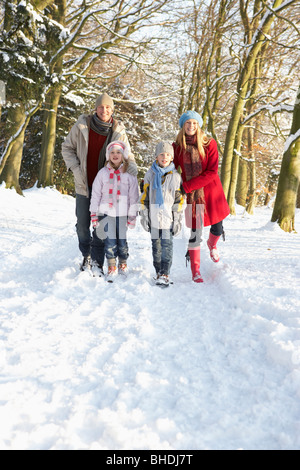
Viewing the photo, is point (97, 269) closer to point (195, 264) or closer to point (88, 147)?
point (195, 264)

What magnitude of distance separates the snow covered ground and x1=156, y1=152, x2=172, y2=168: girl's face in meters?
1.39

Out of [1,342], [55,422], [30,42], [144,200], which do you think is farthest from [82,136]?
[30,42]

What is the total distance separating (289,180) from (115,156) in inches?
202

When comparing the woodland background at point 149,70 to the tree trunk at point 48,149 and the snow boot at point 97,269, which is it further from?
the snow boot at point 97,269

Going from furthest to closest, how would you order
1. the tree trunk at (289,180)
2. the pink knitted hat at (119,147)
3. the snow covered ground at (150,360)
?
the tree trunk at (289,180) < the pink knitted hat at (119,147) < the snow covered ground at (150,360)

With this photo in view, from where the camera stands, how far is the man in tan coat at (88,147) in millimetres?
3818

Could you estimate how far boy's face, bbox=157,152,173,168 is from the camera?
3.70 m

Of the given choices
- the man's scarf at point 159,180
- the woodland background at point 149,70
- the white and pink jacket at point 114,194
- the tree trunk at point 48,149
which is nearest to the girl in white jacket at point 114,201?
the white and pink jacket at point 114,194

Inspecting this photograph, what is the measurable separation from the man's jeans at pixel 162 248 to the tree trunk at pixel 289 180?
4608 mm

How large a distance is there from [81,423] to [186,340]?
111 centimetres

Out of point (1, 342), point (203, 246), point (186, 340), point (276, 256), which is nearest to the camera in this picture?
point (1, 342)

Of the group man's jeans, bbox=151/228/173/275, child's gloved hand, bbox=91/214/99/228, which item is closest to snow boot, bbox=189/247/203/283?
man's jeans, bbox=151/228/173/275

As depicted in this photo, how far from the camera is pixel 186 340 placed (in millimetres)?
2596
